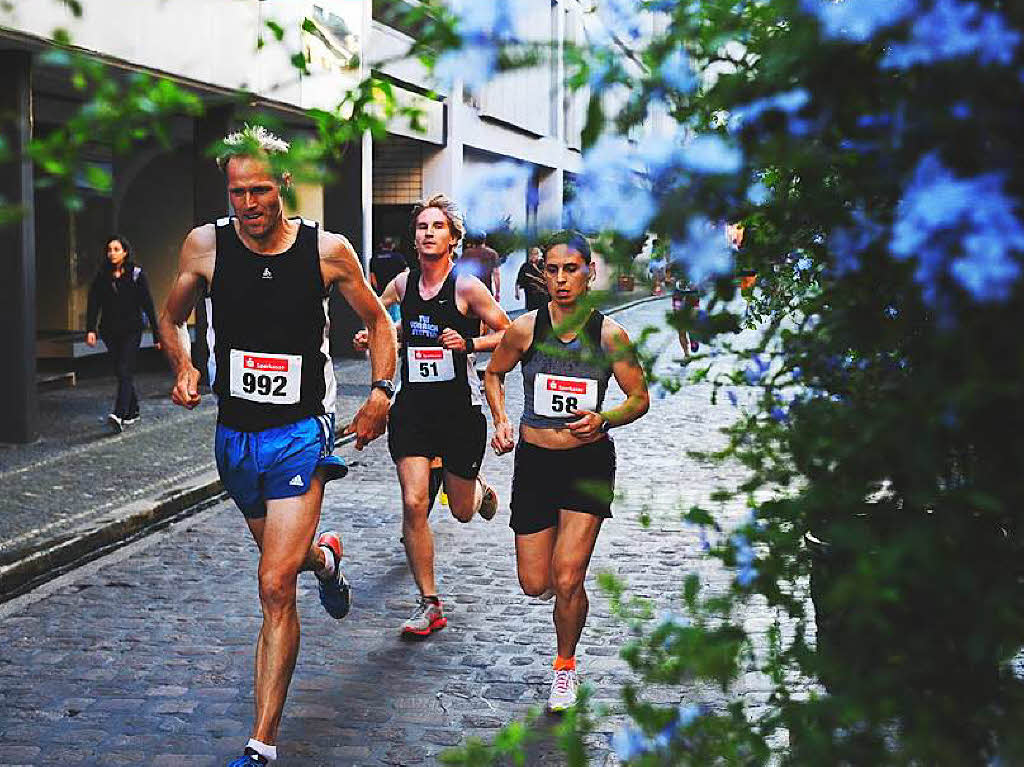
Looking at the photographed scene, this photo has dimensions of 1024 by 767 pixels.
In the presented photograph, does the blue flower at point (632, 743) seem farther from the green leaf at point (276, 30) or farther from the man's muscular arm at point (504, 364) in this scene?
the man's muscular arm at point (504, 364)

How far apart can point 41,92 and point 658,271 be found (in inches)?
688

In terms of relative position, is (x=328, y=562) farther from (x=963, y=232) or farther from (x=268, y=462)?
(x=963, y=232)

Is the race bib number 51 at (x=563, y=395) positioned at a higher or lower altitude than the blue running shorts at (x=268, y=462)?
higher

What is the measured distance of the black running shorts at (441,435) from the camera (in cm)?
776

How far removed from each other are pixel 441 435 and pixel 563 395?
1.64 m

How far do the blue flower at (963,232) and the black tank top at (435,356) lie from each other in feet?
20.9

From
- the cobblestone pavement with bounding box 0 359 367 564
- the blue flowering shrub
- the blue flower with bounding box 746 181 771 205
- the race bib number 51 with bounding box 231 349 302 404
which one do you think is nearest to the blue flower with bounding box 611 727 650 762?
the blue flowering shrub

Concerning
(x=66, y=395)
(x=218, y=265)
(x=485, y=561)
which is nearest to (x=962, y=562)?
(x=218, y=265)

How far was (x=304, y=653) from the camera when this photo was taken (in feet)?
22.6

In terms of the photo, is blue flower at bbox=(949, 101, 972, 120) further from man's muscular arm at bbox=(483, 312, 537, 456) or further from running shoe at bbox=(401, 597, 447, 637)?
running shoe at bbox=(401, 597, 447, 637)

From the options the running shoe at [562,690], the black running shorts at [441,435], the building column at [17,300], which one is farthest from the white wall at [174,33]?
the running shoe at [562,690]

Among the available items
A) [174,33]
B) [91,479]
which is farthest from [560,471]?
[174,33]

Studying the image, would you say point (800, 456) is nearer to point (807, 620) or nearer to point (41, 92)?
point (807, 620)

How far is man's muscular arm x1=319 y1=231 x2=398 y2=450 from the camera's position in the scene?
571cm
